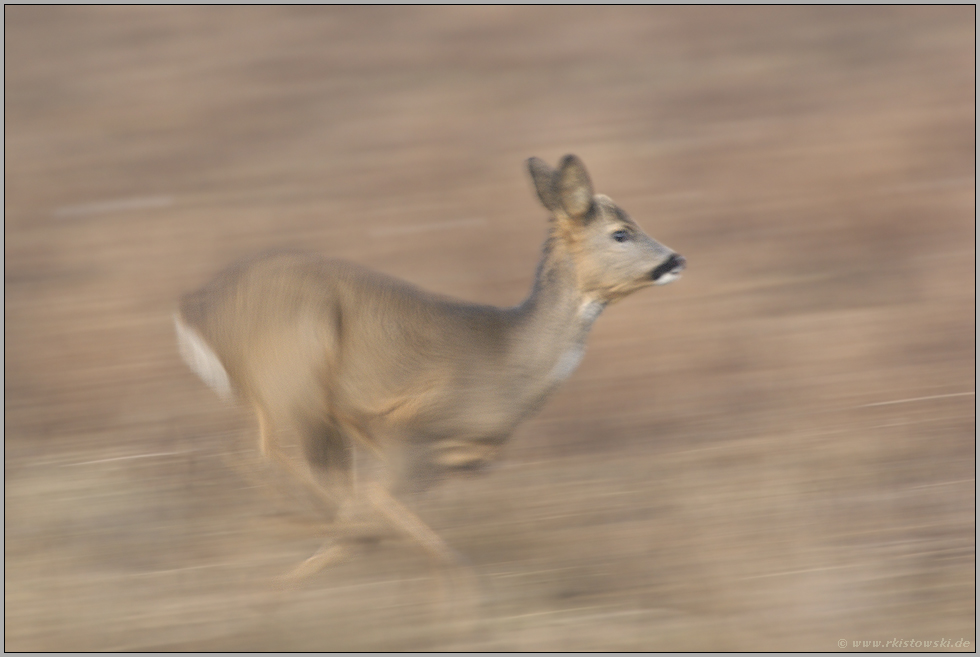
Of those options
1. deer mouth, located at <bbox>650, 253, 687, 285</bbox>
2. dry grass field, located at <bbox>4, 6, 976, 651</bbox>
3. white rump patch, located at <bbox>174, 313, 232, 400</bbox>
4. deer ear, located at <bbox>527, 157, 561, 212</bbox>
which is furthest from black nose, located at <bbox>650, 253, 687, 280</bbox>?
white rump patch, located at <bbox>174, 313, 232, 400</bbox>

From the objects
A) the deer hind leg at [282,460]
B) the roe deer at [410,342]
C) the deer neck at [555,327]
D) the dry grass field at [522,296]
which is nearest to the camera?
the roe deer at [410,342]

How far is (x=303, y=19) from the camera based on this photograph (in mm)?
9242

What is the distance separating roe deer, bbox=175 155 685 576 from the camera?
404 cm

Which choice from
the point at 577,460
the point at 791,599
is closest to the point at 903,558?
the point at 791,599

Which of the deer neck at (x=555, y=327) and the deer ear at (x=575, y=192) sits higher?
the deer ear at (x=575, y=192)

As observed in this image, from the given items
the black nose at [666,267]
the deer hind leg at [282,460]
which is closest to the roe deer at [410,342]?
the black nose at [666,267]

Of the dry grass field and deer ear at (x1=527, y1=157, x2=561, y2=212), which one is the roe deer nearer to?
deer ear at (x1=527, y1=157, x2=561, y2=212)

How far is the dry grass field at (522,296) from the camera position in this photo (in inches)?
178

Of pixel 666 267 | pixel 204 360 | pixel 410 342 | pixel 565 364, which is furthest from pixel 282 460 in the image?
pixel 666 267

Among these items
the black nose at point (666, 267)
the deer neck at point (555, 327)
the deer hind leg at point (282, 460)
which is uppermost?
the black nose at point (666, 267)

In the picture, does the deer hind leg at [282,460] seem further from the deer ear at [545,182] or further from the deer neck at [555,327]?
the deer ear at [545,182]

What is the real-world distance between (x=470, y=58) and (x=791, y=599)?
5863 mm

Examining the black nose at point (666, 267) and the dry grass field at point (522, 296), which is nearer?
the black nose at point (666, 267)

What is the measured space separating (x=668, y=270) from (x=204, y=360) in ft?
6.04
